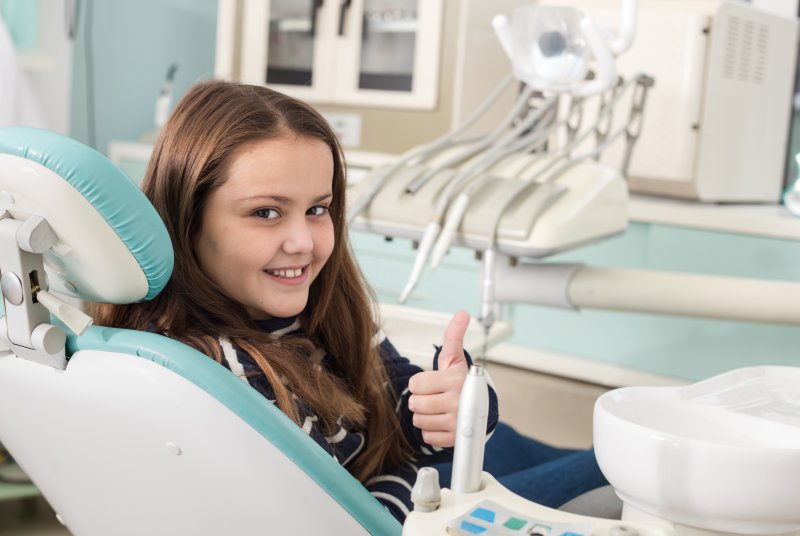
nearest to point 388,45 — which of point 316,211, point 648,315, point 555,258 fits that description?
point 555,258

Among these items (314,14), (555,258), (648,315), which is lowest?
(648,315)

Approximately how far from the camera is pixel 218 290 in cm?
95

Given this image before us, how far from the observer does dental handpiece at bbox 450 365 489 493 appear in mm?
650

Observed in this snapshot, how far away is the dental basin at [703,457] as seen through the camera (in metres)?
0.62

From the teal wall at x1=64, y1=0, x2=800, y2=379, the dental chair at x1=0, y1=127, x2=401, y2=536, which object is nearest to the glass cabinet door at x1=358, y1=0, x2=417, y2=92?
the teal wall at x1=64, y1=0, x2=800, y2=379

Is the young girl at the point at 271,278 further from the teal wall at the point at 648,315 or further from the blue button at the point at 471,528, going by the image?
the teal wall at the point at 648,315

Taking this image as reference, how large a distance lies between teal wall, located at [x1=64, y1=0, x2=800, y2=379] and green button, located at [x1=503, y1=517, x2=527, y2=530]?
59.3 inches

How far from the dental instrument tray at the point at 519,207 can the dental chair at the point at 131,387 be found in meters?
0.67

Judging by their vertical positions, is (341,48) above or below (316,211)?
above

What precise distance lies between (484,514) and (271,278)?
395 mm

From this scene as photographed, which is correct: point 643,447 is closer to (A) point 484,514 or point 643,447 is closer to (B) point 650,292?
(A) point 484,514

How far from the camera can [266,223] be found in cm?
94

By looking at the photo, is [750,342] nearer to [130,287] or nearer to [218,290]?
[218,290]

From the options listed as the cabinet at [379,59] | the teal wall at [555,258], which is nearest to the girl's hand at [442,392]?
the teal wall at [555,258]
